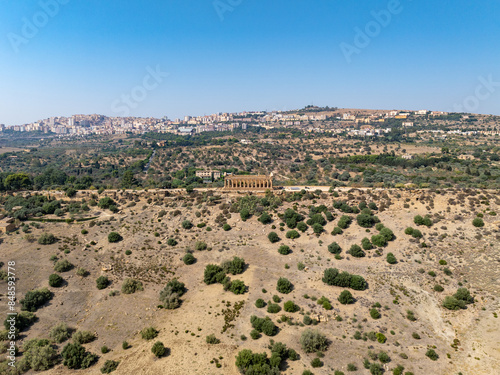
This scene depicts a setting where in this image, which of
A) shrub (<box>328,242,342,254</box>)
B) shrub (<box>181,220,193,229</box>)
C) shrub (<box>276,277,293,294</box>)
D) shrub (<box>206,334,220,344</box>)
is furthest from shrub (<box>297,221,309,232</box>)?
shrub (<box>206,334,220,344</box>)

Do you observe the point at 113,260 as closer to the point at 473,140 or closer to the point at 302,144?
the point at 302,144

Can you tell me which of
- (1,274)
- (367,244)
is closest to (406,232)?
(367,244)

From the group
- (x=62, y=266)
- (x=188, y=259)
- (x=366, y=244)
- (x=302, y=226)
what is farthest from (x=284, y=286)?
(x=62, y=266)

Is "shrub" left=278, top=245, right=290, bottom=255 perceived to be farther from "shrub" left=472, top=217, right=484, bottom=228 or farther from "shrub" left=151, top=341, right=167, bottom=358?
"shrub" left=472, top=217, right=484, bottom=228

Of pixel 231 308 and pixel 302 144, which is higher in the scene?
pixel 302 144

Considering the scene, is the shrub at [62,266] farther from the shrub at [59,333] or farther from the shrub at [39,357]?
the shrub at [39,357]

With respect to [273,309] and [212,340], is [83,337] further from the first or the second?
[273,309]
